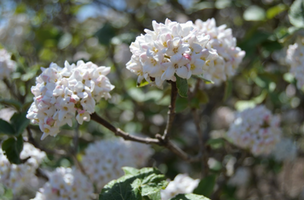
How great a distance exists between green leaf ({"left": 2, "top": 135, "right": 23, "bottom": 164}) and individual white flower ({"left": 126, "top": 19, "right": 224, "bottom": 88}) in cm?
77

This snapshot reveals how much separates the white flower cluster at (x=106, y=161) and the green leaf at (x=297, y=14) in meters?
1.50

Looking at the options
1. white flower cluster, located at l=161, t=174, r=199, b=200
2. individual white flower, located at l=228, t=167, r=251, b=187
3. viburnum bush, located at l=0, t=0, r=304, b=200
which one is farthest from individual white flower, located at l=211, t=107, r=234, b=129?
white flower cluster, located at l=161, t=174, r=199, b=200

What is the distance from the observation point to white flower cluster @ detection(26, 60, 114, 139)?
1221 millimetres

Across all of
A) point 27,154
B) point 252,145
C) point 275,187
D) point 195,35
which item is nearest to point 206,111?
point 275,187

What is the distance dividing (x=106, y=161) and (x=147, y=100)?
75 centimetres

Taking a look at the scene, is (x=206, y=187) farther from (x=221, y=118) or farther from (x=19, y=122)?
(x=221, y=118)

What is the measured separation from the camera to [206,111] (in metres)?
3.41

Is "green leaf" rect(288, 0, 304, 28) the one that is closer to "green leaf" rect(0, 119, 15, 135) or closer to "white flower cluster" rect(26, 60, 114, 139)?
"white flower cluster" rect(26, 60, 114, 139)

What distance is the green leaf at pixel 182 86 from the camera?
1.16 meters

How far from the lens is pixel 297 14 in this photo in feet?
7.02

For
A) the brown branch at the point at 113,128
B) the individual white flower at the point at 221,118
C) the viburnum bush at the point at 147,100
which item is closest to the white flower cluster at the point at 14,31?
the viburnum bush at the point at 147,100

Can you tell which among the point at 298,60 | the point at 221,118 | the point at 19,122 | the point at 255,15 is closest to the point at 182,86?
the point at 19,122

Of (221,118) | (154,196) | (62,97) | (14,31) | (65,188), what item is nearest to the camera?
(62,97)

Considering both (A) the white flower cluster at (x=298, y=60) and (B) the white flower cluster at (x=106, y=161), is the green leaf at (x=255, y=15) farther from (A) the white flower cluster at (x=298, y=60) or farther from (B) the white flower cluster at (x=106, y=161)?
(B) the white flower cluster at (x=106, y=161)
